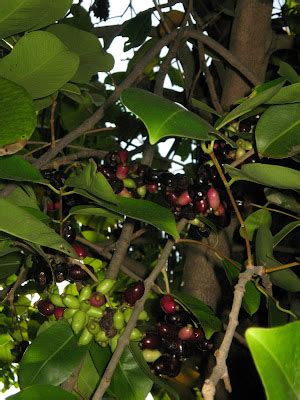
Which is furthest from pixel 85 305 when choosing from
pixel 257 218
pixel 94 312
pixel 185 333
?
pixel 257 218

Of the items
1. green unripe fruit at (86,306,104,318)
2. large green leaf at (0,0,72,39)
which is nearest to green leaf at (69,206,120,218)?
green unripe fruit at (86,306,104,318)

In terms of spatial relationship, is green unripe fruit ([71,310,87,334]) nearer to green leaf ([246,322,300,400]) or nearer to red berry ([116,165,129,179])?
red berry ([116,165,129,179])

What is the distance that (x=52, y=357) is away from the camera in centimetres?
74

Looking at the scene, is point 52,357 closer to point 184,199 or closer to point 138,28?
point 184,199

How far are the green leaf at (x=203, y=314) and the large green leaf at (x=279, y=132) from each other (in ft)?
0.71

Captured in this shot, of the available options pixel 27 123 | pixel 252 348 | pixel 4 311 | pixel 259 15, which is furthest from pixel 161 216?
pixel 4 311

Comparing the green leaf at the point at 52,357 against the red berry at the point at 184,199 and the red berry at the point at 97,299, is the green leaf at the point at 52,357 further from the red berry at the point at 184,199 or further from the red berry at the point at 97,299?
the red berry at the point at 184,199

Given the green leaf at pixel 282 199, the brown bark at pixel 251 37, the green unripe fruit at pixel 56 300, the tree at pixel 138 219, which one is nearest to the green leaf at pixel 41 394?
the tree at pixel 138 219

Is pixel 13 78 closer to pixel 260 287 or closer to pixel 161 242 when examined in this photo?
pixel 260 287

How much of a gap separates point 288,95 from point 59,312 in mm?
381

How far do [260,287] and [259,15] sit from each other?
630mm

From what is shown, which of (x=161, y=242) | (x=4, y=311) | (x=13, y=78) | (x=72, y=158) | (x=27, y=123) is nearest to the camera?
(x=27, y=123)

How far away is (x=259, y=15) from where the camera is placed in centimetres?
125

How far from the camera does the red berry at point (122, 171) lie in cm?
81
